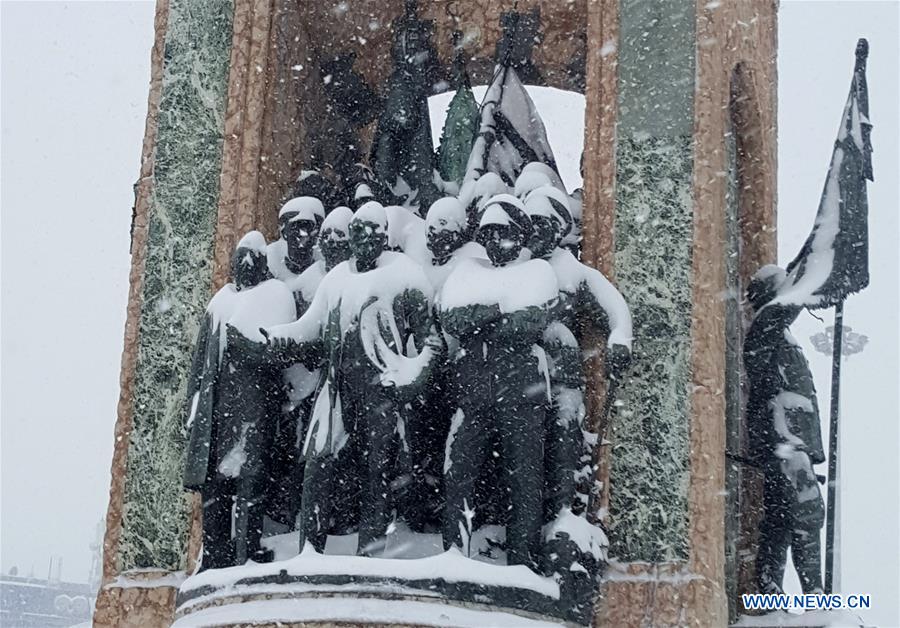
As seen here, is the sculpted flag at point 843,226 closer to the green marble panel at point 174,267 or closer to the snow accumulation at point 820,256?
the snow accumulation at point 820,256

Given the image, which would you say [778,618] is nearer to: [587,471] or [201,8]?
[587,471]

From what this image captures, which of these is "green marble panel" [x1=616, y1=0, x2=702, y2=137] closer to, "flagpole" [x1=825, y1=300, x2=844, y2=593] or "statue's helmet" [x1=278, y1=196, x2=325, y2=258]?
"flagpole" [x1=825, y1=300, x2=844, y2=593]

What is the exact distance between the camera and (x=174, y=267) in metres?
9.95

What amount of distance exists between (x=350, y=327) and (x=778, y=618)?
2748 mm

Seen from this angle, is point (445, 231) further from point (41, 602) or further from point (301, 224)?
point (41, 602)

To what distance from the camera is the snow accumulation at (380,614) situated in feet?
25.2

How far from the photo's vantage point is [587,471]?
8578mm

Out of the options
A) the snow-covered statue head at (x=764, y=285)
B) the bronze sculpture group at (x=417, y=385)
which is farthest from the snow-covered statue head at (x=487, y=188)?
the snow-covered statue head at (x=764, y=285)

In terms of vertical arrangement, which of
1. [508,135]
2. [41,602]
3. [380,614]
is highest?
[508,135]

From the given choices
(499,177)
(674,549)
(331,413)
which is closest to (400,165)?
(499,177)

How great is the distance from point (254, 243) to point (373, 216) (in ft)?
2.34

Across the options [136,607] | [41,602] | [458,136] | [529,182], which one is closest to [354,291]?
[529,182]

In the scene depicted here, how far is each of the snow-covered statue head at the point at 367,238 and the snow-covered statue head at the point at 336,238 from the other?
167mm

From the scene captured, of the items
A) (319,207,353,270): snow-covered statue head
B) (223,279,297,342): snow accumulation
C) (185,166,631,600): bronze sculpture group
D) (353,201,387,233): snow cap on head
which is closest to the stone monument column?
(185,166,631,600): bronze sculpture group
